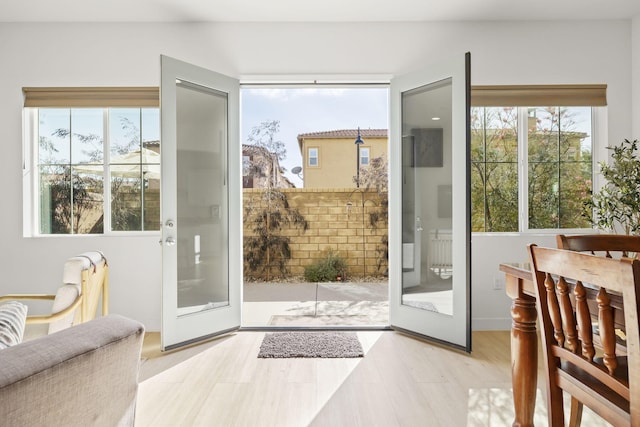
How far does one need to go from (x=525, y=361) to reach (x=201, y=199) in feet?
8.35

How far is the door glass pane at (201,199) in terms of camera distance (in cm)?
307

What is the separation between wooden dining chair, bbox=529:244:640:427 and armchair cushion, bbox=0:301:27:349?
171cm

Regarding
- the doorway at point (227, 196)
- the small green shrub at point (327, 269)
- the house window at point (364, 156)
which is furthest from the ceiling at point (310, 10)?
the house window at point (364, 156)

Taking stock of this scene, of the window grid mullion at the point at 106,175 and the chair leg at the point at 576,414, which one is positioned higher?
the window grid mullion at the point at 106,175

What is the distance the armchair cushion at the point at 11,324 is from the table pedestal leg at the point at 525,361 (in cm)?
193

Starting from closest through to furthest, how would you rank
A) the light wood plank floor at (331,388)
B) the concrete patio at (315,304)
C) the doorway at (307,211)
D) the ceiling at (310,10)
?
1. the light wood plank floor at (331,388)
2. the ceiling at (310,10)
3. the concrete patio at (315,304)
4. the doorway at (307,211)

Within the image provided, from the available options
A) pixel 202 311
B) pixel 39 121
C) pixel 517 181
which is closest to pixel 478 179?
pixel 517 181

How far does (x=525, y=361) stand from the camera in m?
1.69

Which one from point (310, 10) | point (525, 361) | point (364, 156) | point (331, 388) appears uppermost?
point (310, 10)

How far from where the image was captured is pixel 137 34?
3.37 metres

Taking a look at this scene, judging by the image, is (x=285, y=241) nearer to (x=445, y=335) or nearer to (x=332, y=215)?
(x=332, y=215)

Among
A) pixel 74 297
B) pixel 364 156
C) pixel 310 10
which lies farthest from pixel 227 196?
pixel 364 156

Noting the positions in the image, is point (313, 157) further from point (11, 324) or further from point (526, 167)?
point (11, 324)

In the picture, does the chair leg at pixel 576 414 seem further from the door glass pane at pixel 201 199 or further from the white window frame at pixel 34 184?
the white window frame at pixel 34 184
